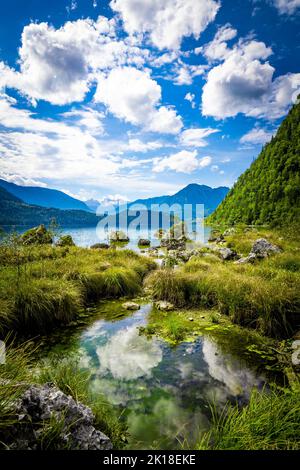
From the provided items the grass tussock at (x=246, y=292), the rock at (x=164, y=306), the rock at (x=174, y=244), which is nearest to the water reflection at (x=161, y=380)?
the grass tussock at (x=246, y=292)

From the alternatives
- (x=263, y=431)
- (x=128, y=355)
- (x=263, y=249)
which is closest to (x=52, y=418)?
(x=263, y=431)

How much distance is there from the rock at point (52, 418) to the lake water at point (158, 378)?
3.30ft

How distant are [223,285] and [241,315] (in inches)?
54.4

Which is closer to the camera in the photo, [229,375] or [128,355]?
[229,375]

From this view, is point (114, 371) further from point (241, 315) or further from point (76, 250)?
point (76, 250)

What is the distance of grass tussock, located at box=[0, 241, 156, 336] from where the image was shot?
6.98 m

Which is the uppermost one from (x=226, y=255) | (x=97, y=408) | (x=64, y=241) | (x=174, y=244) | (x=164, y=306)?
(x=64, y=241)

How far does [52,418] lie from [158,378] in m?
2.91

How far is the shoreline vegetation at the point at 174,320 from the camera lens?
3094 millimetres

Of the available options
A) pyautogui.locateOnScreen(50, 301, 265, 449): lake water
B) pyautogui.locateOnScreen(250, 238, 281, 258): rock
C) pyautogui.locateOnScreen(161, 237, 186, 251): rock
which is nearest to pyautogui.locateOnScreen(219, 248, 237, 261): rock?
pyautogui.locateOnScreen(250, 238, 281, 258): rock

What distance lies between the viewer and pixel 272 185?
55.8 meters

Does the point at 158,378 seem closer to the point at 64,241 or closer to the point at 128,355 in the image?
the point at 128,355

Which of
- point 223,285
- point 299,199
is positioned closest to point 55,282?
point 223,285
